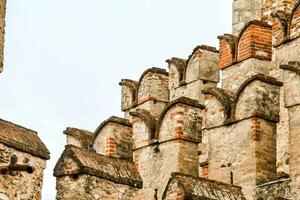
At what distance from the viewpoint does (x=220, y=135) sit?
14.7m

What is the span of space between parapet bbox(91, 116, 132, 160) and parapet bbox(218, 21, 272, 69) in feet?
6.38

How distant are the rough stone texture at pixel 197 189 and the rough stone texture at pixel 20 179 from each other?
7.05 ft

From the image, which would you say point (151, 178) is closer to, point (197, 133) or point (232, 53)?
point (197, 133)

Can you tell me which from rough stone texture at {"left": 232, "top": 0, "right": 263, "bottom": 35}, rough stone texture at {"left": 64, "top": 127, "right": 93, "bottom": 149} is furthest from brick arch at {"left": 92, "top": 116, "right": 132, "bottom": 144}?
rough stone texture at {"left": 232, "top": 0, "right": 263, "bottom": 35}

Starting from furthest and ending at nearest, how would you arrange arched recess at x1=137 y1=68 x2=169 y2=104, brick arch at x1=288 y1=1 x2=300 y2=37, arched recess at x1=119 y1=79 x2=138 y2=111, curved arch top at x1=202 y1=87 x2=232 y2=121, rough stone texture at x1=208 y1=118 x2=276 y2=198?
arched recess at x1=119 y1=79 x2=138 y2=111, arched recess at x1=137 y1=68 x2=169 y2=104, brick arch at x1=288 y1=1 x2=300 y2=37, curved arch top at x1=202 y1=87 x2=232 y2=121, rough stone texture at x1=208 y1=118 x2=276 y2=198

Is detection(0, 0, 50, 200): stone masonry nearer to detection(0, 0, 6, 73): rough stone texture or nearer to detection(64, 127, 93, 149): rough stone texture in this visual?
detection(0, 0, 6, 73): rough stone texture

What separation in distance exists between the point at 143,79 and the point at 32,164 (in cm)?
712

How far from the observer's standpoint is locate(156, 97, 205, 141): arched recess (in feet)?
49.1

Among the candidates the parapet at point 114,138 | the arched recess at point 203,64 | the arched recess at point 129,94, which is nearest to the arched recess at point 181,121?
the parapet at point 114,138

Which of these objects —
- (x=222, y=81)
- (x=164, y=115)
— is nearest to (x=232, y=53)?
(x=222, y=81)

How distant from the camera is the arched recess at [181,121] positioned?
1496 centimetres

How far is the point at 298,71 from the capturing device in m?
13.4

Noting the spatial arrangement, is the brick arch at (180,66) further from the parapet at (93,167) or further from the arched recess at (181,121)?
the parapet at (93,167)

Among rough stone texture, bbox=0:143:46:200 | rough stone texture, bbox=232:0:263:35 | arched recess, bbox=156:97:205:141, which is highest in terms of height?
rough stone texture, bbox=232:0:263:35
